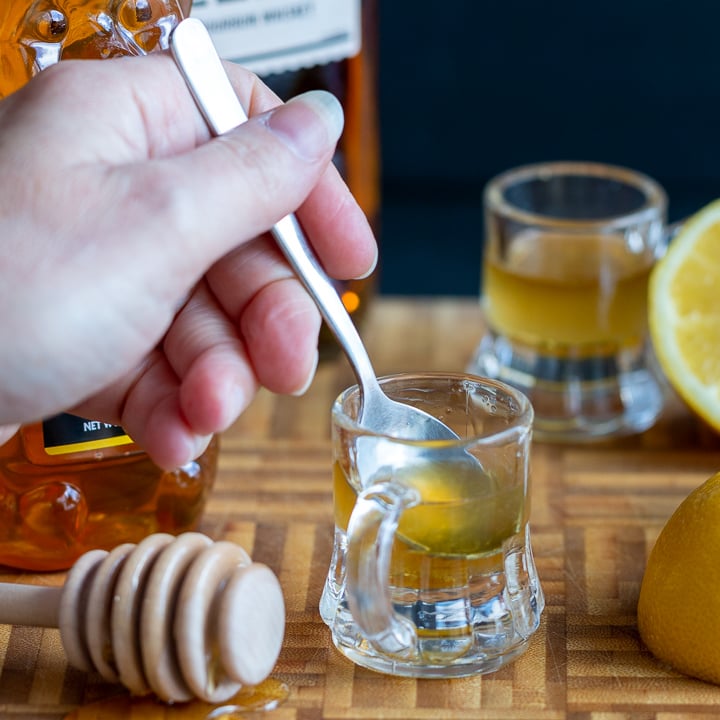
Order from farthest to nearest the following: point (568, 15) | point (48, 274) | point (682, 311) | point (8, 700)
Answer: point (568, 15) < point (682, 311) < point (8, 700) < point (48, 274)

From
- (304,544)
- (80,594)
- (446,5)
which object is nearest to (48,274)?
(80,594)

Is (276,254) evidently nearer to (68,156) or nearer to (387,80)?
(68,156)

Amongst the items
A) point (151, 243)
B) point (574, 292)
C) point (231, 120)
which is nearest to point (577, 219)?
point (574, 292)

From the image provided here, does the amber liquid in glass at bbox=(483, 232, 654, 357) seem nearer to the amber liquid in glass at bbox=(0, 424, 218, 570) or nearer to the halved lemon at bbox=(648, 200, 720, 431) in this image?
the halved lemon at bbox=(648, 200, 720, 431)

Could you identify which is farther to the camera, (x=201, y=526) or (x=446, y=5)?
(x=446, y=5)

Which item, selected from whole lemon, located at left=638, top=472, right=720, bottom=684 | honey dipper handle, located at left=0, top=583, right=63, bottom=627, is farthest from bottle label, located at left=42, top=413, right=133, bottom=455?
whole lemon, located at left=638, top=472, right=720, bottom=684

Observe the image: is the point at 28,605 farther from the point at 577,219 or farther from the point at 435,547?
the point at 577,219

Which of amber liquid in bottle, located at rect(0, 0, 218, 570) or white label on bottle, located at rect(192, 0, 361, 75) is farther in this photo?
white label on bottle, located at rect(192, 0, 361, 75)

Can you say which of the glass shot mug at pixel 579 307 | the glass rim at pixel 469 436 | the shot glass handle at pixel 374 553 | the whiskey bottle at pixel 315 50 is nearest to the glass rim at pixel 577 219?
the glass shot mug at pixel 579 307
